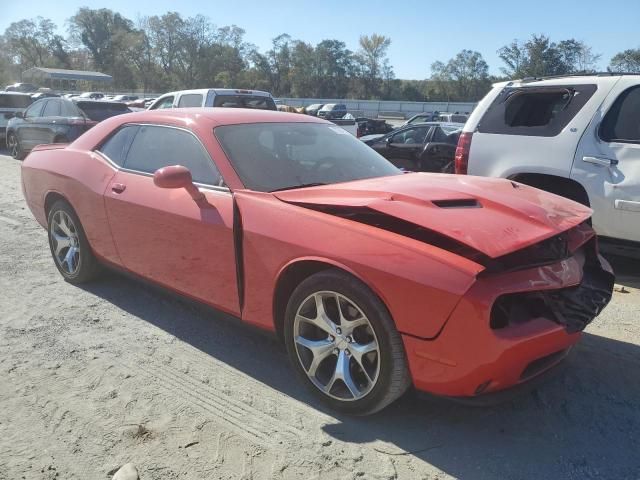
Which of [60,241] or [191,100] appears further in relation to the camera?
[191,100]

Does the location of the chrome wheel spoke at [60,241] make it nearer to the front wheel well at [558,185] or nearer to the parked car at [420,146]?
the front wheel well at [558,185]

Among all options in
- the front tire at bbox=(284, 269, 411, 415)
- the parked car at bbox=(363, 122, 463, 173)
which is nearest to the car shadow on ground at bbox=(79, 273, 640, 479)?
the front tire at bbox=(284, 269, 411, 415)

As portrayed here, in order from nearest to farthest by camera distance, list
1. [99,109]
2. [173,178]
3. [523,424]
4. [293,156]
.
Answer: [523,424], [173,178], [293,156], [99,109]

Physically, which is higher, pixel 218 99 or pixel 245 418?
pixel 218 99

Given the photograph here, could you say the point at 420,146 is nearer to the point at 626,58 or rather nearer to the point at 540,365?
the point at 540,365

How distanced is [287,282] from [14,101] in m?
18.9

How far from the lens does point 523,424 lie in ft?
8.90

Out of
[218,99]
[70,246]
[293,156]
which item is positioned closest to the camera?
[293,156]

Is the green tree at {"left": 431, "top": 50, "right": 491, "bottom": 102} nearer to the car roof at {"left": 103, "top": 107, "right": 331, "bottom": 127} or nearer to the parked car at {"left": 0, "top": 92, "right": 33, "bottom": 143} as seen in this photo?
the parked car at {"left": 0, "top": 92, "right": 33, "bottom": 143}

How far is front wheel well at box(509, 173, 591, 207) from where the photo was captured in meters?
5.12

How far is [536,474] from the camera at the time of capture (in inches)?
92.2

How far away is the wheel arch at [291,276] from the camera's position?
2.69m

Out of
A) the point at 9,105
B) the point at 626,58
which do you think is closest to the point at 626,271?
the point at 9,105

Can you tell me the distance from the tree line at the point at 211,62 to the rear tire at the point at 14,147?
7243 cm
